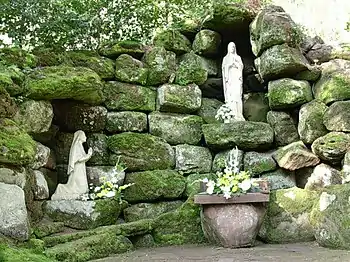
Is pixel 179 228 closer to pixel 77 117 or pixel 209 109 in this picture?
pixel 77 117

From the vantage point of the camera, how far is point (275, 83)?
7.90 m

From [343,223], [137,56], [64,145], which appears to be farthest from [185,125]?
[343,223]

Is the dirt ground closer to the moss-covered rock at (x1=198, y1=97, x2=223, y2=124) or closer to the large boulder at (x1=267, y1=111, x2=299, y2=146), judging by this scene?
the large boulder at (x1=267, y1=111, x2=299, y2=146)

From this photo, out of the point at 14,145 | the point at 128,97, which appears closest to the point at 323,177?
the point at 128,97

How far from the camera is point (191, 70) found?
27.2ft

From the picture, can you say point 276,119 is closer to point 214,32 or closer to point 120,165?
point 214,32

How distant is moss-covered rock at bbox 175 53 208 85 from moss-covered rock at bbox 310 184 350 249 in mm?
3608

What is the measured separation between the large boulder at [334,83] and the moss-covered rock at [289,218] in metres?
2.20

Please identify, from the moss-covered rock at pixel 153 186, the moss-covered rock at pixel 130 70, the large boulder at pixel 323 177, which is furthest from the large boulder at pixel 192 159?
the large boulder at pixel 323 177

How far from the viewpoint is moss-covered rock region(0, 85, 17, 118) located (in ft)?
17.6

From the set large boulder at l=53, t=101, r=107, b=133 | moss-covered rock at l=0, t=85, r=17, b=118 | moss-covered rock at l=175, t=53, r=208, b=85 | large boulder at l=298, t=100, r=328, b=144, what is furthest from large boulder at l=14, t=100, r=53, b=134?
large boulder at l=298, t=100, r=328, b=144

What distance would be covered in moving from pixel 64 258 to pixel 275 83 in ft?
16.2

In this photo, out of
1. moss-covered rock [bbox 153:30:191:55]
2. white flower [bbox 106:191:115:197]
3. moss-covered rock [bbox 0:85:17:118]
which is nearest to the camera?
moss-covered rock [bbox 0:85:17:118]

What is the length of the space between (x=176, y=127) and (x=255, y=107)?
188 centimetres
